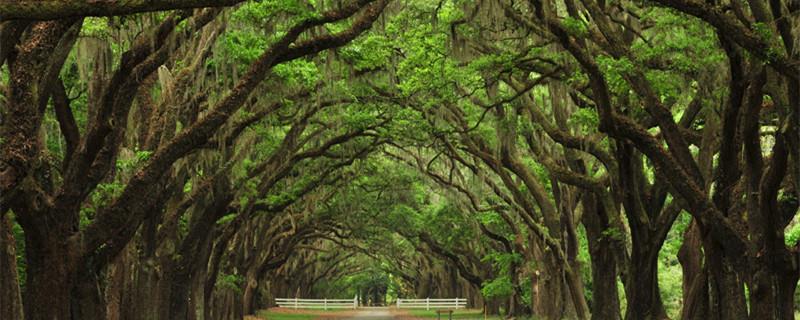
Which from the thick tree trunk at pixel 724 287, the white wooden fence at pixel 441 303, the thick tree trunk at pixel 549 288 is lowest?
the thick tree trunk at pixel 724 287

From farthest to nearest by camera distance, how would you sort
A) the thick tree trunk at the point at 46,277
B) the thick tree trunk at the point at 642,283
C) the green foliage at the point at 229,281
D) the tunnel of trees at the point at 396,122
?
the green foliage at the point at 229,281
the thick tree trunk at the point at 642,283
the thick tree trunk at the point at 46,277
the tunnel of trees at the point at 396,122

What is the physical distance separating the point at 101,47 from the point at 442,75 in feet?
22.6

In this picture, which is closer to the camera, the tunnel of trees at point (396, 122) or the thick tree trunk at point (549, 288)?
the tunnel of trees at point (396, 122)

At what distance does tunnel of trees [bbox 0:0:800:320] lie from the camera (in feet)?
43.6

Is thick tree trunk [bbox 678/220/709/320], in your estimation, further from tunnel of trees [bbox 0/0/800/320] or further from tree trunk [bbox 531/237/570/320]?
tree trunk [bbox 531/237/570/320]

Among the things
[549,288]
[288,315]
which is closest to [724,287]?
[549,288]

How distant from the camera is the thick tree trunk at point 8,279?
1464cm

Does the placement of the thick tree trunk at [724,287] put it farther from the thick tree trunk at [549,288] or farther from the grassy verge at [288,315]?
the grassy verge at [288,315]

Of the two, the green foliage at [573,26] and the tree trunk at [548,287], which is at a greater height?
the green foliage at [573,26]

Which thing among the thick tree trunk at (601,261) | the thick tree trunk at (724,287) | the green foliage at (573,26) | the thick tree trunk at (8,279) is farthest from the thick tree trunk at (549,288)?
the thick tree trunk at (8,279)

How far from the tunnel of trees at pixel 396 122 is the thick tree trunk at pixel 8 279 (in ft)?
0.20

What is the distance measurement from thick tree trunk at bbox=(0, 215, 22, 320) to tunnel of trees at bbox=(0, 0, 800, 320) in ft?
0.20

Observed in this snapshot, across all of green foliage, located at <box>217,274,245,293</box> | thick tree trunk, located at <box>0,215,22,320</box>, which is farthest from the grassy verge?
thick tree trunk, located at <box>0,215,22,320</box>

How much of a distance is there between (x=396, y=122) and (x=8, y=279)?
11.7 meters
